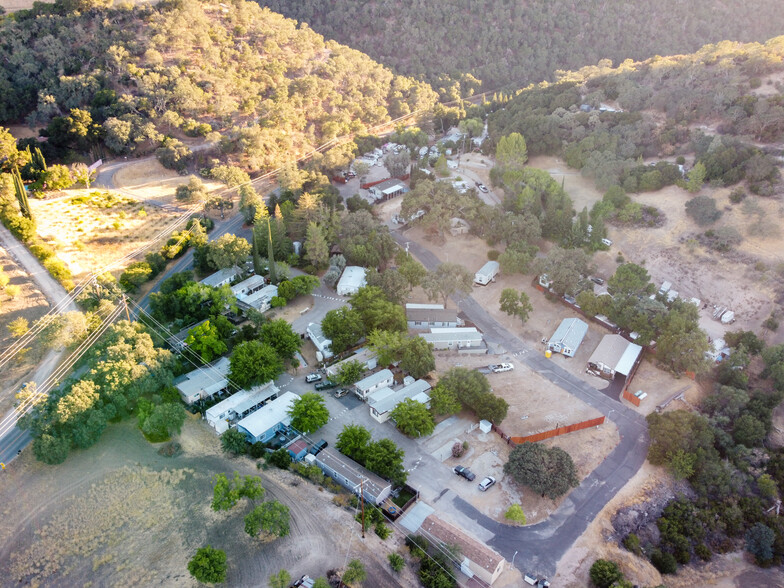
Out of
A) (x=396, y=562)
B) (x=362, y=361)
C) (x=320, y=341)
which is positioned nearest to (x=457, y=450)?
(x=396, y=562)

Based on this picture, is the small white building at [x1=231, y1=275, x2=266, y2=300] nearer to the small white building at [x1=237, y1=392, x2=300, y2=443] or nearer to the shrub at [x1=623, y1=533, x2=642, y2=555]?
the small white building at [x1=237, y1=392, x2=300, y2=443]

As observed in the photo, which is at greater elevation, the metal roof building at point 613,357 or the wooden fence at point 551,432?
the metal roof building at point 613,357

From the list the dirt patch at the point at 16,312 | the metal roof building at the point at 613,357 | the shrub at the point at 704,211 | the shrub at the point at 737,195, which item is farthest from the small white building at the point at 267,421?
the shrub at the point at 737,195

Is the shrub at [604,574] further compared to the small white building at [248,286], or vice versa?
the small white building at [248,286]

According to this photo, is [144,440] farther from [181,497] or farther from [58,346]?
[58,346]

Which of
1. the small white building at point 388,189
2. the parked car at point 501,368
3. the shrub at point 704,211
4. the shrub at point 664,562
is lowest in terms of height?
the shrub at point 664,562

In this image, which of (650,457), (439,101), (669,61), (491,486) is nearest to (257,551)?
(491,486)

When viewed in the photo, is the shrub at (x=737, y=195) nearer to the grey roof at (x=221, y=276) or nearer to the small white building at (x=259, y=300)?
the small white building at (x=259, y=300)
